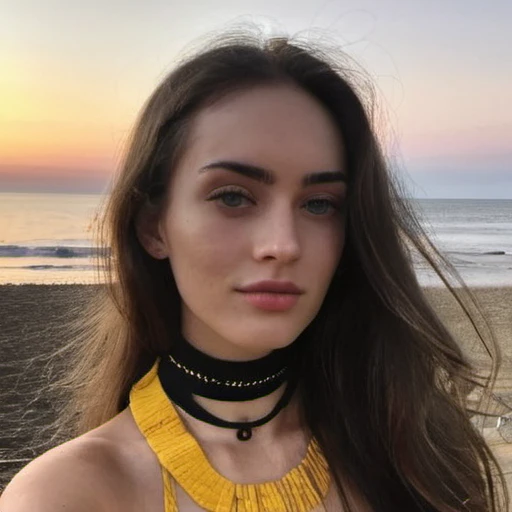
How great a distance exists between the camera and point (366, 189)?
1.51m

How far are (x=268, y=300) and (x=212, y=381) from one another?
0.74 ft

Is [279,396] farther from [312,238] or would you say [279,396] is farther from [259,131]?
[259,131]

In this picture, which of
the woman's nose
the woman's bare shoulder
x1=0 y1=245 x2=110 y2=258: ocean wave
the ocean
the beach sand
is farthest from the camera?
x1=0 y1=245 x2=110 y2=258: ocean wave

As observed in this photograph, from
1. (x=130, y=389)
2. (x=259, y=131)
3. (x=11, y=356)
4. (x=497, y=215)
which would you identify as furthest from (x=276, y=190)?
(x=497, y=215)

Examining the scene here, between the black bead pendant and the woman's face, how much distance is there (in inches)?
6.4

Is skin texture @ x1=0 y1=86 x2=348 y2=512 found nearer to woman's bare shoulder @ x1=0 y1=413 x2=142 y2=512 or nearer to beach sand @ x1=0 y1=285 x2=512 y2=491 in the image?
woman's bare shoulder @ x1=0 y1=413 x2=142 y2=512

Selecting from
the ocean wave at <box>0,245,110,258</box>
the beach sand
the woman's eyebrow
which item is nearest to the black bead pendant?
the woman's eyebrow

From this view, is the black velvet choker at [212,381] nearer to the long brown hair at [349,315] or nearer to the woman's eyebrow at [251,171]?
the long brown hair at [349,315]

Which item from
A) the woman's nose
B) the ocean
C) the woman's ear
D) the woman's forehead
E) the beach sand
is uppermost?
the woman's forehead

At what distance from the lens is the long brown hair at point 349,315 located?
1488 mm

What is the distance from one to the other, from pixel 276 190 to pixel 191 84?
0.29 m

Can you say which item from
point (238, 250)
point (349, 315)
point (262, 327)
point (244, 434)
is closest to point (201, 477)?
point (244, 434)

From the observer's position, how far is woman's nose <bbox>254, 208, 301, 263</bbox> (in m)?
1.31

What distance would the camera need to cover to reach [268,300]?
1327mm
